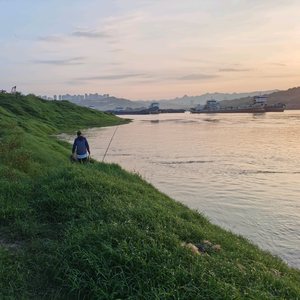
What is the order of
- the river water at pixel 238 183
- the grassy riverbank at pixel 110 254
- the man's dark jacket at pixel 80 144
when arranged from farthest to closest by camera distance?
1. the man's dark jacket at pixel 80 144
2. the river water at pixel 238 183
3. the grassy riverbank at pixel 110 254

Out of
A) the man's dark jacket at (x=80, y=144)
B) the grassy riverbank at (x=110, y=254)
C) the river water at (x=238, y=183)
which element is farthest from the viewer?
the man's dark jacket at (x=80, y=144)

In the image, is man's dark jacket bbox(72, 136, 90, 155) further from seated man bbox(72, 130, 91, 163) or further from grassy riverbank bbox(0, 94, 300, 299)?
grassy riverbank bbox(0, 94, 300, 299)

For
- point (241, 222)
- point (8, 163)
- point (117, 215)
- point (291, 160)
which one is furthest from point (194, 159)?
point (117, 215)

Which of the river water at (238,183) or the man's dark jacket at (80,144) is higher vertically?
the man's dark jacket at (80,144)

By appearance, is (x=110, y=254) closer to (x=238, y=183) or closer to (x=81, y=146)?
(x=81, y=146)

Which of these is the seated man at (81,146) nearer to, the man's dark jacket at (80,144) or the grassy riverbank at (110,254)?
the man's dark jacket at (80,144)

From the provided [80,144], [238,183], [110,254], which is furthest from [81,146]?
[238,183]

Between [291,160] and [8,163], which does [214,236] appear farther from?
[291,160]

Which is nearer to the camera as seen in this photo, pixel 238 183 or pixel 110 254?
pixel 110 254

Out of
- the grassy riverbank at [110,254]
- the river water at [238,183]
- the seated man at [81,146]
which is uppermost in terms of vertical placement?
the seated man at [81,146]

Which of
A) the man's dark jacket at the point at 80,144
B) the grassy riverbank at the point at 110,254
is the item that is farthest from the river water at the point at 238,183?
the man's dark jacket at the point at 80,144

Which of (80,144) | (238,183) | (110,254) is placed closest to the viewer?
(110,254)

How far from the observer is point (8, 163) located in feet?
34.5

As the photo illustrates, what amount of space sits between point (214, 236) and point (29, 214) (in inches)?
191
